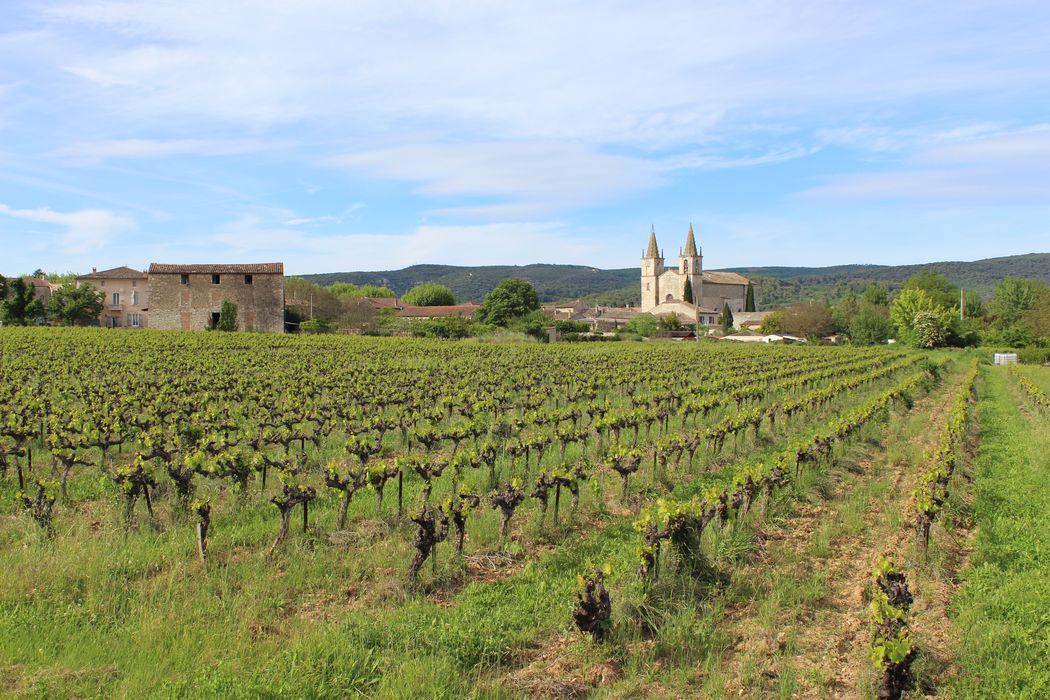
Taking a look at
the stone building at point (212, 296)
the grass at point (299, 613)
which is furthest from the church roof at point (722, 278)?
the grass at point (299, 613)

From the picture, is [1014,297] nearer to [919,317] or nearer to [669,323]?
[919,317]

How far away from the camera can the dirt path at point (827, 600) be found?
5.62m

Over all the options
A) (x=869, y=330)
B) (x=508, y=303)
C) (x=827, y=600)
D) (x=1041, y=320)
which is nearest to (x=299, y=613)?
(x=827, y=600)

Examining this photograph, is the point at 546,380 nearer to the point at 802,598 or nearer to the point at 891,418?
the point at 891,418

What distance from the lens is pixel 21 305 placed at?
202 feet

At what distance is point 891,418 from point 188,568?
1676cm

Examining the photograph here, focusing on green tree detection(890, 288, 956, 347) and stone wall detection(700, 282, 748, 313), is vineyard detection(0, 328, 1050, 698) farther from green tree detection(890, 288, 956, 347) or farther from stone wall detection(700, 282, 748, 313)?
stone wall detection(700, 282, 748, 313)

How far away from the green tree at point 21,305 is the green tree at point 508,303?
4016 cm

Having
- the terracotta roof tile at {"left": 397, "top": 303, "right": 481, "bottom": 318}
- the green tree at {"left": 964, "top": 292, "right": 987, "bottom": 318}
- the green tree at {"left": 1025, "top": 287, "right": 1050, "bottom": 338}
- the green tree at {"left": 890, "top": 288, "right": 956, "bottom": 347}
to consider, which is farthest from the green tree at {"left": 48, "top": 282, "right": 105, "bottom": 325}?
the green tree at {"left": 964, "top": 292, "right": 987, "bottom": 318}

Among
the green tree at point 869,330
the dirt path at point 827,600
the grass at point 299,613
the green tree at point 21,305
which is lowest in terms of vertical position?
the dirt path at point 827,600

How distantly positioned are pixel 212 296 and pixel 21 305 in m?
19.4

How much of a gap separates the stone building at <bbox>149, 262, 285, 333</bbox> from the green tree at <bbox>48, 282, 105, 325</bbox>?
39.2 feet

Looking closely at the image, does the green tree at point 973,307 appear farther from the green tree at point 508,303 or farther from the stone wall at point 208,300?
the stone wall at point 208,300

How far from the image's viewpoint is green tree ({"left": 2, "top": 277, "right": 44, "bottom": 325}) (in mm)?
60719
